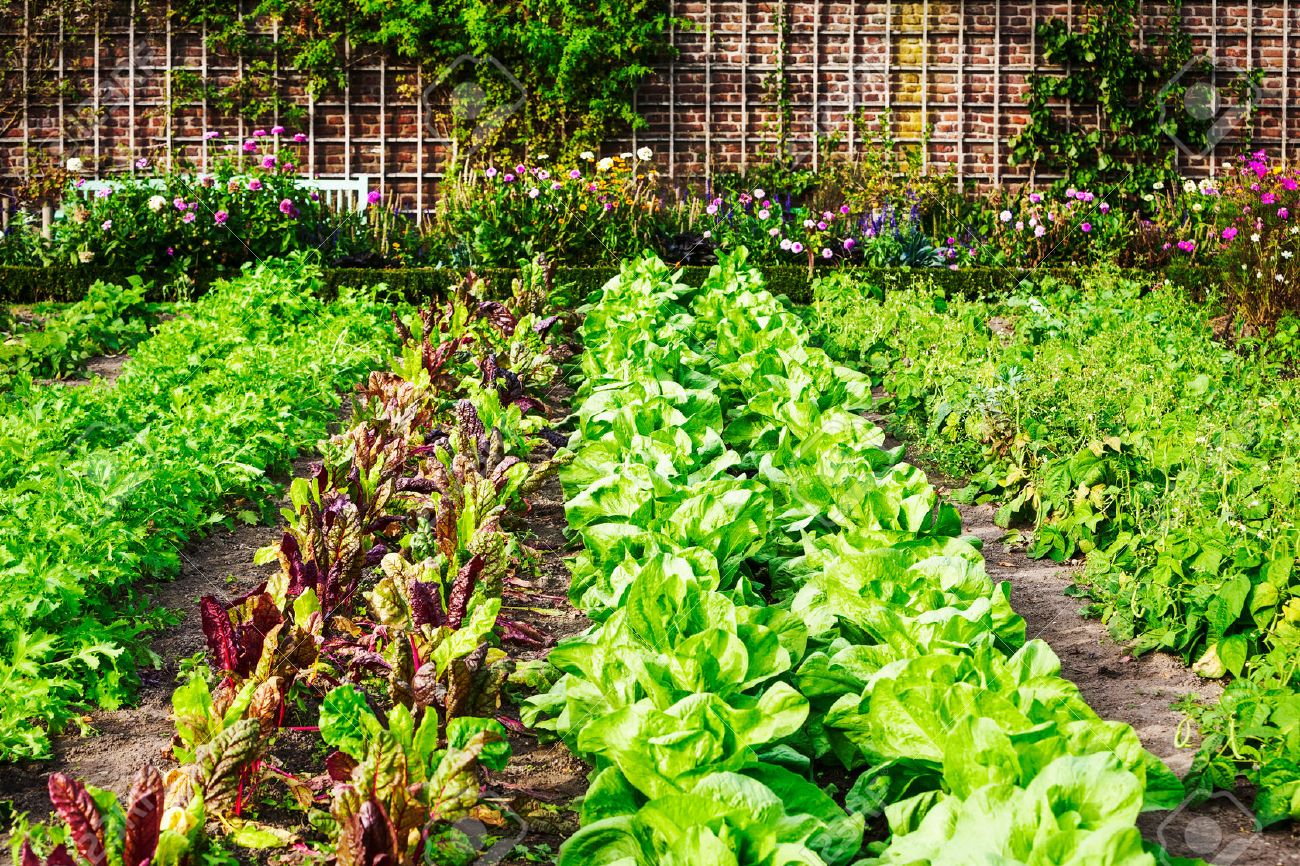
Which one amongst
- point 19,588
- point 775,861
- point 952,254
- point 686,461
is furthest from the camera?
point 952,254

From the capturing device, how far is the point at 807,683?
2537 millimetres

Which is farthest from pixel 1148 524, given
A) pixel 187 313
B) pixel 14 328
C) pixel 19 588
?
pixel 14 328

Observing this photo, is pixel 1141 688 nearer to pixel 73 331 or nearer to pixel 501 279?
pixel 73 331

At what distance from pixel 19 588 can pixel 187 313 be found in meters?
4.70

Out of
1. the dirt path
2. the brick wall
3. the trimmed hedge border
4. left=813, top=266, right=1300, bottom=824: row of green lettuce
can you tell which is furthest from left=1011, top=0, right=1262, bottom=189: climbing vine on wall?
the dirt path

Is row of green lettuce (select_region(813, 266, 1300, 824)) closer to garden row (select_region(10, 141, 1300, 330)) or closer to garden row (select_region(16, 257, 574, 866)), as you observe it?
garden row (select_region(16, 257, 574, 866))

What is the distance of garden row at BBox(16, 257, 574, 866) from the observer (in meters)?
1.94

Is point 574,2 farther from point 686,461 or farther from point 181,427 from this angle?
point 686,461

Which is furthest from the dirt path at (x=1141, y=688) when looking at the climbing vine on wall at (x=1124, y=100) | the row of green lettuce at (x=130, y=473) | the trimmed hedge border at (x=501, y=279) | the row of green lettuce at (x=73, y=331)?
the climbing vine on wall at (x=1124, y=100)

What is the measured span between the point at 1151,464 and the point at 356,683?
2503 mm

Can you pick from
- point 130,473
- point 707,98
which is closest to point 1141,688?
point 130,473

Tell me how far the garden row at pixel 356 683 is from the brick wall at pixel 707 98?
8895 millimetres

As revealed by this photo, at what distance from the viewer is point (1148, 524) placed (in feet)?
12.1

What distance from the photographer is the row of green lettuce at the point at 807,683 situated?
74.9 inches
